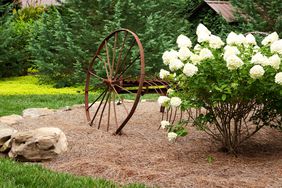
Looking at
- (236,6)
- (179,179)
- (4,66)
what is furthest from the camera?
(236,6)

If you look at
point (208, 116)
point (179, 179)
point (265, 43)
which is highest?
point (265, 43)

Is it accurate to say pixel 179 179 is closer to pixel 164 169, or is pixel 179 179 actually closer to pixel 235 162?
pixel 164 169

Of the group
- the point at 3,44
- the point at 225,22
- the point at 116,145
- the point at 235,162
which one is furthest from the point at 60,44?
the point at 235,162

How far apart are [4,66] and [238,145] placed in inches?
467

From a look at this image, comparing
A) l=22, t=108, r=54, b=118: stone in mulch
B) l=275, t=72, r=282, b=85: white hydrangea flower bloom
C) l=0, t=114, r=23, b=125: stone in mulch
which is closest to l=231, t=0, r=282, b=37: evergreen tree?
l=22, t=108, r=54, b=118: stone in mulch

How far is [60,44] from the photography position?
49.5 feet

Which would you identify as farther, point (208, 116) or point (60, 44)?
point (60, 44)

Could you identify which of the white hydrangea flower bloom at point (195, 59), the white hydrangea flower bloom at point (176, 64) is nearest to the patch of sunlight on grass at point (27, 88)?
the white hydrangea flower bloom at point (176, 64)

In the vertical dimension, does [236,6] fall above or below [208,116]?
above

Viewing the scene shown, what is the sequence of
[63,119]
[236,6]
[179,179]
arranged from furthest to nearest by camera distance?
[236,6], [63,119], [179,179]

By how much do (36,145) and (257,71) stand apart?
8.10ft

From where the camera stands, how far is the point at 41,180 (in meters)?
4.61

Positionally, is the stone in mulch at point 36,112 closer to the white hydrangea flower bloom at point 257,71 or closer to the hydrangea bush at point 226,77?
the hydrangea bush at point 226,77

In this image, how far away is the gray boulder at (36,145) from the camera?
5.65 m
